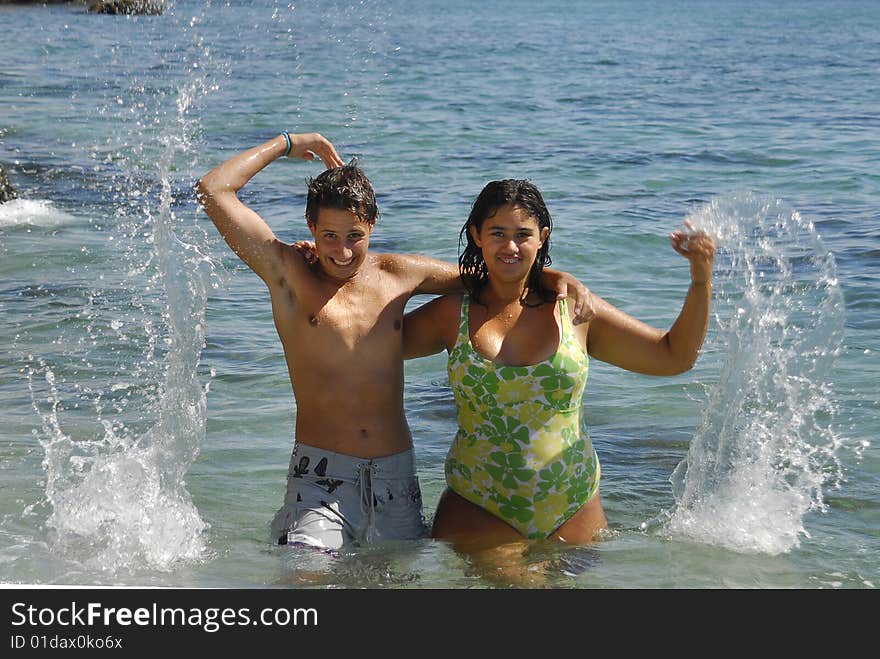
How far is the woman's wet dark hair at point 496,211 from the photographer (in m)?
4.50

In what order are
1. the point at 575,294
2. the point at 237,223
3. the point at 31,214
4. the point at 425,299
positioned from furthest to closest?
the point at 31,214, the point at 425,299, the point at 237,223, the point at 575,294

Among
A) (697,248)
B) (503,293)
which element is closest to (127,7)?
(503,293)

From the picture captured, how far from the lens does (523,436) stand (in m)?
4.57

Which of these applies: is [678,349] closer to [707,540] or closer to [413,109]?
[707,540]

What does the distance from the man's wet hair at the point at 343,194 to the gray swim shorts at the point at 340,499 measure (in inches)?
36.7

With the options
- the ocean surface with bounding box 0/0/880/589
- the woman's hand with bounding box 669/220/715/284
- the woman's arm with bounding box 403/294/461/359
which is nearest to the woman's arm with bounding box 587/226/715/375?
the woman's hand with bounding box 669/220/715/284

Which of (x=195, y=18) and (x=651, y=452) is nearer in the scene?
(x=651, y=452)

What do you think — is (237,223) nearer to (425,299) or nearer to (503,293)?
(503,293)

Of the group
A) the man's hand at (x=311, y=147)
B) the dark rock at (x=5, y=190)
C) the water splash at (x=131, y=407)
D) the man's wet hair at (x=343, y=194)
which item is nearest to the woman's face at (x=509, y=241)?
the man's wet hair at (x=343, y=194)

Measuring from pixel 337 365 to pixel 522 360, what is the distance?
0.72 m

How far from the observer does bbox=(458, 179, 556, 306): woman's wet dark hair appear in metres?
4.50

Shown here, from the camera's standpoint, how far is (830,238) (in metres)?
10.7

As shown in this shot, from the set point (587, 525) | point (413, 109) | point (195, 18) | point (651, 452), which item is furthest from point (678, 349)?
point (195, 18)
